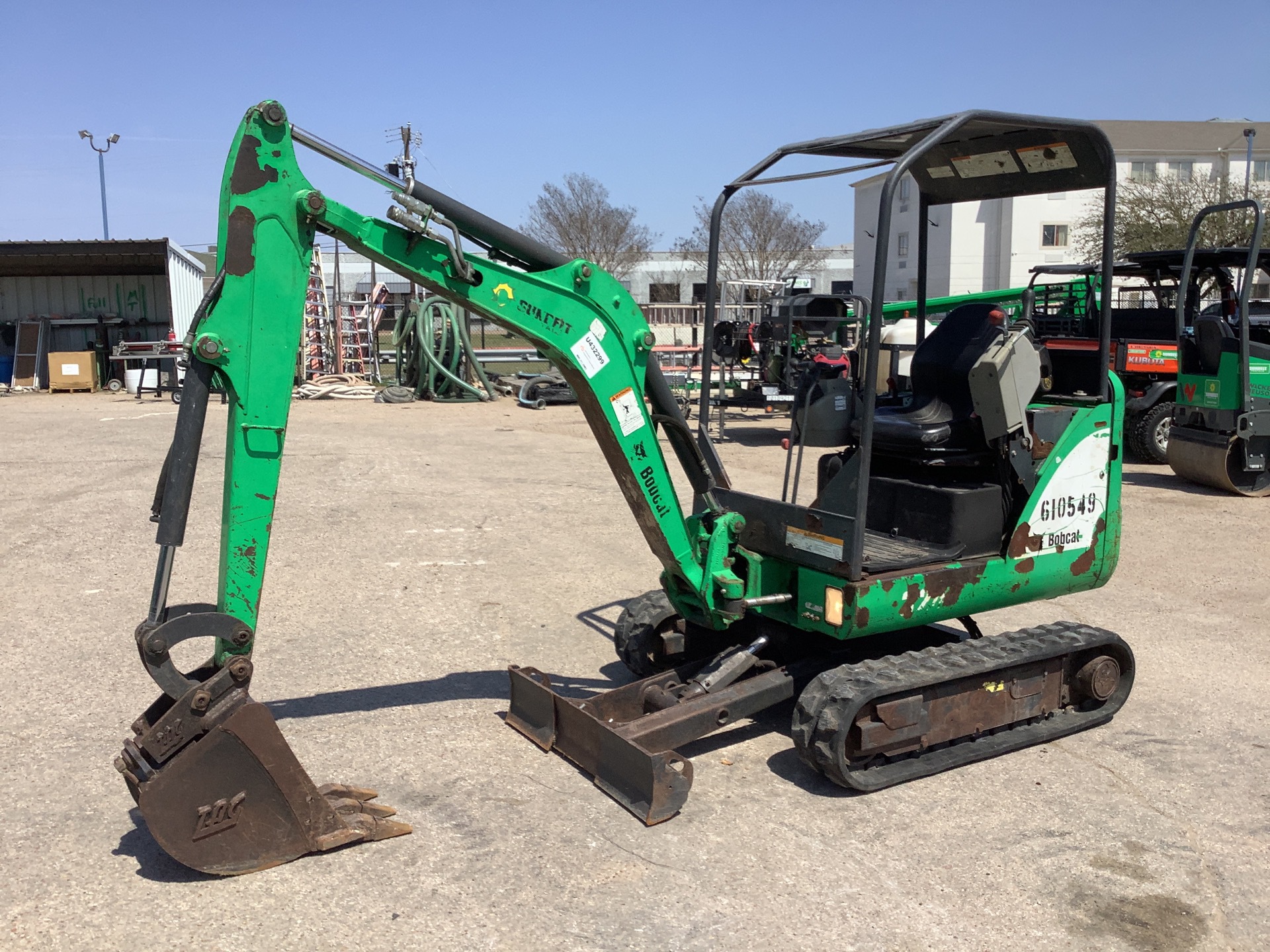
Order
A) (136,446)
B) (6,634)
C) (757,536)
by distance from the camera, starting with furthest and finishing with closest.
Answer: (136,446), (6,634), (757,536)

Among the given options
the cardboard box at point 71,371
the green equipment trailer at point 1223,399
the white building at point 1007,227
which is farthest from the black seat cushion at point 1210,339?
the white building at point 1007,227

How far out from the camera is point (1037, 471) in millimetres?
5273

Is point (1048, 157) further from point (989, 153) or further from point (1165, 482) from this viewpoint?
point (1165, 482)

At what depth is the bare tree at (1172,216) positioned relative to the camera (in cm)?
2875

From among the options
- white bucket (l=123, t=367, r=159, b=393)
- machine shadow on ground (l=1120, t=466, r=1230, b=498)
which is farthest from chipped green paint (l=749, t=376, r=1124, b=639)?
white bucket (l=123, t=367, r=159, b=393)

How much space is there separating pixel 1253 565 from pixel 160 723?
817 centimetres

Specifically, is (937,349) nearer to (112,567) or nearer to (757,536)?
(757,536)

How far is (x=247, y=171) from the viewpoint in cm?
391

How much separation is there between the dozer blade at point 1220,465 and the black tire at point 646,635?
8.27m

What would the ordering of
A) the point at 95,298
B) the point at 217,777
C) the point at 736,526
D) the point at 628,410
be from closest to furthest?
the point at 217,777, the point at 628,410, the point at 736,526, the point at 95,298

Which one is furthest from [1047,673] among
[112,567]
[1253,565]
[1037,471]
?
[112,567]

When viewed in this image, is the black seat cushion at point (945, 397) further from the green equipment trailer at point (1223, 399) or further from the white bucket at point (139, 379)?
the white bucket at point (139, 379)

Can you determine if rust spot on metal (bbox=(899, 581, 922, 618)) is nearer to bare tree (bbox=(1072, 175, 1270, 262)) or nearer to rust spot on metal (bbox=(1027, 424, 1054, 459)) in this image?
rust spot on metal (bbox=(1027, 424, 1054, 459))

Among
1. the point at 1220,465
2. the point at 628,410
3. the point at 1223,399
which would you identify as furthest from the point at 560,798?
the point at 1223,399
